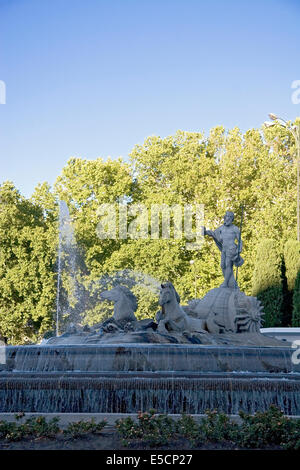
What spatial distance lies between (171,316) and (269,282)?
12.6m

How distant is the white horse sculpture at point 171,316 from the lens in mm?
12375

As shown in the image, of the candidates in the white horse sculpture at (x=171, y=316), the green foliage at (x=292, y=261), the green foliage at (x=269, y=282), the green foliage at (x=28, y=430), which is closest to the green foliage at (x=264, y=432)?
the green foliage at (x=28, y=430)

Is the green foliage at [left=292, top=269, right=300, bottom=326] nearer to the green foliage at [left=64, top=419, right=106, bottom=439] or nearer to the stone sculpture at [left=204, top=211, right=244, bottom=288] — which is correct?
the stone sculpture at [left=204, top=211, right=244, bottom=288]

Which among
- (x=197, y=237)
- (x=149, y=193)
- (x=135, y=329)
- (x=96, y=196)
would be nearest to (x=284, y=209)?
(x=197, y=237)

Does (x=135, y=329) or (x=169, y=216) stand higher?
(x=169, y=216)

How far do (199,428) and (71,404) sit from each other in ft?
9.15

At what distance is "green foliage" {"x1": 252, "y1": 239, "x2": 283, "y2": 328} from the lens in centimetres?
2405

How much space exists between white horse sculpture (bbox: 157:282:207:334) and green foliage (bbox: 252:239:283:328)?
11.9 metres

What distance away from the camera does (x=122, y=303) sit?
43.1ft

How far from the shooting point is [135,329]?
1258 cm

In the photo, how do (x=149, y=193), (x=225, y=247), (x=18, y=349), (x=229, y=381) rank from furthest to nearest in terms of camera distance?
(x=149, y=193) → (x=225, y=247) → (x=18, y=349) → (x=229, y=381)

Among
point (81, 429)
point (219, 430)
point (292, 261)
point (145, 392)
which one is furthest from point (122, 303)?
point (292, 261)

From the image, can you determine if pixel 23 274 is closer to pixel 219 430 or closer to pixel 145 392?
pixel 145 392

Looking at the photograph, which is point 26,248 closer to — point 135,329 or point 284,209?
point 284,209
